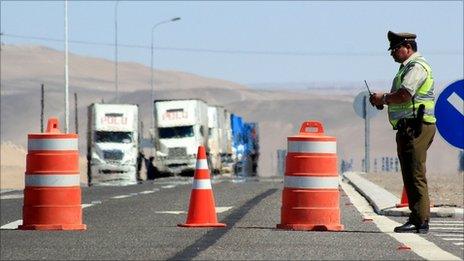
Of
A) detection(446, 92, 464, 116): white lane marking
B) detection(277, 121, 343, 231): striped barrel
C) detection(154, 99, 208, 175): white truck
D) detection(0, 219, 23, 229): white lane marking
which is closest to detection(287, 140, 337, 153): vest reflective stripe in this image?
detection(277, 121, 343, 231): striped barrel

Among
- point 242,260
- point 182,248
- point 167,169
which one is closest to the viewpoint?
point 242,260

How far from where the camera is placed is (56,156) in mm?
16594

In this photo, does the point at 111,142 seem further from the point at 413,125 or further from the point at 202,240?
the point at 202,240

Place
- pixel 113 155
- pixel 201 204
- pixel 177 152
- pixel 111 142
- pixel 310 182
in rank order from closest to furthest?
pixel 310 182
pixel 201 204
pixel 111 142
pixel 113 155
pixel 177 152

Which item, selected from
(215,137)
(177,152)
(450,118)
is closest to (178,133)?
(177,152)

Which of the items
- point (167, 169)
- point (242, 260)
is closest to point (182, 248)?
point (242, 260)

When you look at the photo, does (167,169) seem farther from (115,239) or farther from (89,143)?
(115,239)

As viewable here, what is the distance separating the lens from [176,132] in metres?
58.7

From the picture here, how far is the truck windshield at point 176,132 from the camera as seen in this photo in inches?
2295

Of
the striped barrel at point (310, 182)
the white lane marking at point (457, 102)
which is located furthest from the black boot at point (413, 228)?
the white lane marking at point (457, 102)

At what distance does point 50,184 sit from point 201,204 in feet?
5.52

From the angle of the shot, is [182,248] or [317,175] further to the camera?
[317,175]

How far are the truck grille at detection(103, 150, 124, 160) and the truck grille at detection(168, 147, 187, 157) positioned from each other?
4.38 metres

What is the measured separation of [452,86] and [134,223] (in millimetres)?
3964
